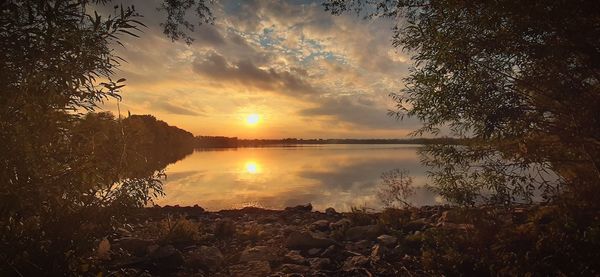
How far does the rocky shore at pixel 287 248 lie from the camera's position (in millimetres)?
9422

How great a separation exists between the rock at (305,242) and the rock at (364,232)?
4.04 feet

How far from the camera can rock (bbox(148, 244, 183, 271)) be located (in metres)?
9.59

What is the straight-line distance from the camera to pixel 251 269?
966 centimetres

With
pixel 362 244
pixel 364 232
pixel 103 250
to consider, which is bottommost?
pixel 362 244

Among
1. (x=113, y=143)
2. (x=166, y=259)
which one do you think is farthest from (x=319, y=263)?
(x=113, y=143)

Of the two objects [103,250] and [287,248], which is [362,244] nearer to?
[287,248]

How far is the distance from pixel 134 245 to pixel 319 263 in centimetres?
526

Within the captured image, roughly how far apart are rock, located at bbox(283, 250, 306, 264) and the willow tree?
448cm

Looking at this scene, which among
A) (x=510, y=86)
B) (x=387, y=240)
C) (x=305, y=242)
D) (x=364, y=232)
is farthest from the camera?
(x=364, y=232)

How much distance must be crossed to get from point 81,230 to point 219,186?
95.8 feet

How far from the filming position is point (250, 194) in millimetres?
29891

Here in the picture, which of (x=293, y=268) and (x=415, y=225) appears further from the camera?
(x=415, y=225)

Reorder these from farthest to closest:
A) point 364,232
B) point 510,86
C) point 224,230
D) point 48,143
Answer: point 224,230, point 364,232, point 510,86, point 48,143

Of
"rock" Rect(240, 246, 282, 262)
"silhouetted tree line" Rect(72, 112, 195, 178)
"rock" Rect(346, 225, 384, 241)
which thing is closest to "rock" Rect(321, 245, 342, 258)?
"rock" Rect(240, 246, 282, 262)
